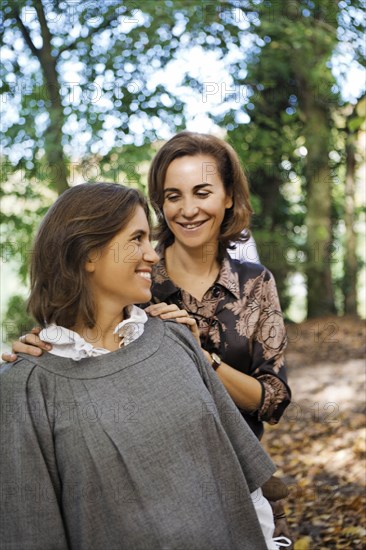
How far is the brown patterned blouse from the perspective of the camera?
278cm

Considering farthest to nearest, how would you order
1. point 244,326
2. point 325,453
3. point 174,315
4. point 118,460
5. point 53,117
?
1. point 53,117
2. point 325,453
3. point 244,326
4. point 174,315
5. point 118,460

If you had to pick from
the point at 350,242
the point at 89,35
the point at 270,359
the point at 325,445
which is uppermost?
the point at 89,35

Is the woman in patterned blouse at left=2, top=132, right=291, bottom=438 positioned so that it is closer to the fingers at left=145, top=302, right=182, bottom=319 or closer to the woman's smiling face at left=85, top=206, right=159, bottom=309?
the fingers at left=145, top=302, right=182, bottom=319

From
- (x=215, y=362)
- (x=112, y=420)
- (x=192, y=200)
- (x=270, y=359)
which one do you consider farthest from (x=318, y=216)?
(x=112, y=420)

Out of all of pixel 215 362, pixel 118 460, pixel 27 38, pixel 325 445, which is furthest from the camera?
pixel 27 38

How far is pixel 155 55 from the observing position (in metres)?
7.43

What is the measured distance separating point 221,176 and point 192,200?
0.21m

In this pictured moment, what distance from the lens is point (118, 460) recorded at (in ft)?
6.86

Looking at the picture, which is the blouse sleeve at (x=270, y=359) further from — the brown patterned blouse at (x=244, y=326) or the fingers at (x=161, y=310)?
the fingers at (x=161, y=310)

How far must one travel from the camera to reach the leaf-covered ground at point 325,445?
4.39 meters

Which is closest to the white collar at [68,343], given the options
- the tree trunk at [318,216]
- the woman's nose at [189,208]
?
the woman's nose at [189,208]

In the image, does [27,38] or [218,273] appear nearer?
[218,273]

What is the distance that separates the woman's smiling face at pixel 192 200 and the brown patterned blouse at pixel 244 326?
20 centimetres

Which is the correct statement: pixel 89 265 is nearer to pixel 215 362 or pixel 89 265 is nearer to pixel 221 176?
pixel 215 362
